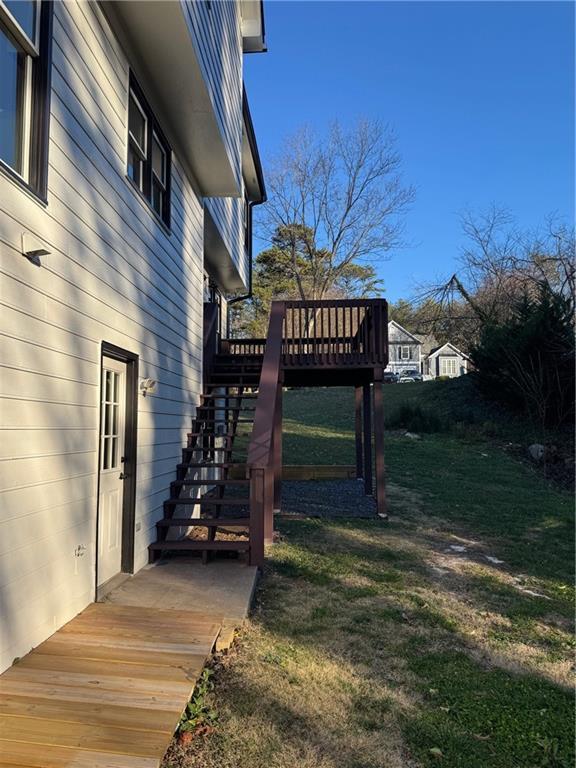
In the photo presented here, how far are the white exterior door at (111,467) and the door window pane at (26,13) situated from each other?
2293mm

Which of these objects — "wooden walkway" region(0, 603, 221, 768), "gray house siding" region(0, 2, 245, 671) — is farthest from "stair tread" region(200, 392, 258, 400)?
"wooden walkway" region(0, 603, 221, 768)

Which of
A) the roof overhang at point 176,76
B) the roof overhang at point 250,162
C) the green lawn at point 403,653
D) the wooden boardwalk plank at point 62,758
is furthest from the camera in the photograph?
the roof overhang at point 250,162

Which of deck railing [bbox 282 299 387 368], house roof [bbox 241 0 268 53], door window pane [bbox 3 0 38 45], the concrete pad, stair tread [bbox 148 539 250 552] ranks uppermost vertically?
house roof [bbox 241 0 268 53]

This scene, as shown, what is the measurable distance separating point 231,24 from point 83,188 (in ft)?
21.6

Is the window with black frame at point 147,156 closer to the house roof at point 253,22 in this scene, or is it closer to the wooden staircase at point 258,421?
the wooden staircase at point 258,421

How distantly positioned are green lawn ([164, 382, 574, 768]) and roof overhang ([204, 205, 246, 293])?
518 centimetres

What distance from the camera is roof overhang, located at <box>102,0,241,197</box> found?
445cm

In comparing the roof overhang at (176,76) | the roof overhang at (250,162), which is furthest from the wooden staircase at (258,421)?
the roof overhang at (250,162)

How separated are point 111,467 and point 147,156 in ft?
10.8

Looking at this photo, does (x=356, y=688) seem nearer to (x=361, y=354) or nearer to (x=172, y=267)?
(x=172, y=267)

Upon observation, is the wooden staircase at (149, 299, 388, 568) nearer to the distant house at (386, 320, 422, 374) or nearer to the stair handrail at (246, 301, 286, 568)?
the stair handrail at (246, 301, 286, 568)

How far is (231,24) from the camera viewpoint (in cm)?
851

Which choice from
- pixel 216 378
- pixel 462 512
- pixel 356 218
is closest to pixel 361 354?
pixel 216 378

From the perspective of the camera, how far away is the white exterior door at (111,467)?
4.29m
